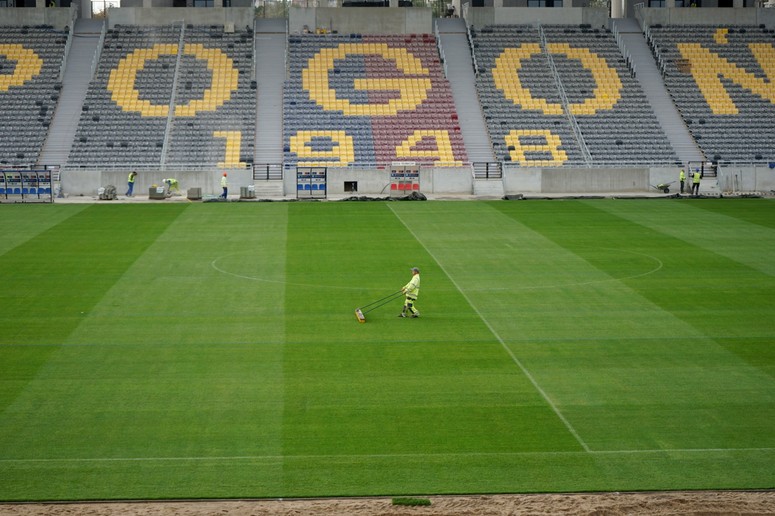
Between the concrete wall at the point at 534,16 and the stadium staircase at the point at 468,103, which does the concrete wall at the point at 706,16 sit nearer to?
the concrete wall at the point at 534,16

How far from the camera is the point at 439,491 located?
55.1ft

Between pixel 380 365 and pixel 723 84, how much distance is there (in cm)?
5210

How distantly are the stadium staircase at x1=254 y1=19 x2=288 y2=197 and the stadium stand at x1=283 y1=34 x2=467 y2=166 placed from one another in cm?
62

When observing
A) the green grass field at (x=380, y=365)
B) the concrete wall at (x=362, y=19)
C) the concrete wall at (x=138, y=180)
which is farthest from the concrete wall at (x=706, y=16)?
the green grass field at (x=380, y=365)

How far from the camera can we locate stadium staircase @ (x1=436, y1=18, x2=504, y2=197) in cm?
5875

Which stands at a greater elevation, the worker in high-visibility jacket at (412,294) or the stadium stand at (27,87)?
the stadium stand at (27,87)

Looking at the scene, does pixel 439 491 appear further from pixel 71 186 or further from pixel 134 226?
pixel 71 186

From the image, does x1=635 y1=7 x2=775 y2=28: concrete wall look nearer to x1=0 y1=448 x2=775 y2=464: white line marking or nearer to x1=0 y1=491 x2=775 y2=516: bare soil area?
x1=0 y1=448 x2=775 y2=464: white line marking

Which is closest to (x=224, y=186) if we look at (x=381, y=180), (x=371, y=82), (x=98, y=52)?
(x=381, y=180)

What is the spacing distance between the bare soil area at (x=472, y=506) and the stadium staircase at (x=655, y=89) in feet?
155

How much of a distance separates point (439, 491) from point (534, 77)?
2116 inches

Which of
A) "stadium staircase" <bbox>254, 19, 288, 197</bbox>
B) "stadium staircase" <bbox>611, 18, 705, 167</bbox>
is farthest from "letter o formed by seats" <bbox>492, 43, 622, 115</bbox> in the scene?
"stadium staircase" <bbox>254, 19, 288, 197</bbox>

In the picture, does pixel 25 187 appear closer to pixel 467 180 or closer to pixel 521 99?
pixel 467 180

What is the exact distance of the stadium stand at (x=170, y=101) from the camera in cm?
5990
